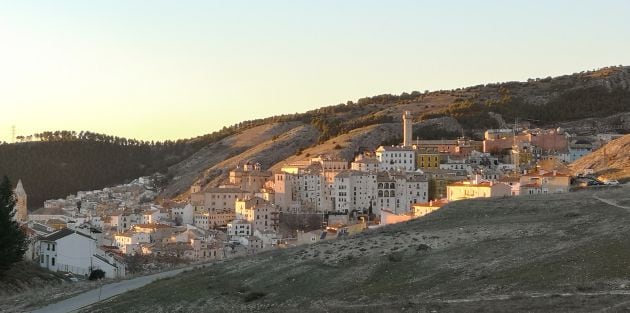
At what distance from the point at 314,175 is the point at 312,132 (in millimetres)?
59763

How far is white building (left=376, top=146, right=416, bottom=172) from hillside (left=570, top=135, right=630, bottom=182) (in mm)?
30352

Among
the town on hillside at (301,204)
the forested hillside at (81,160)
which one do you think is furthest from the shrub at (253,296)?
the forested hillside at (81,160)

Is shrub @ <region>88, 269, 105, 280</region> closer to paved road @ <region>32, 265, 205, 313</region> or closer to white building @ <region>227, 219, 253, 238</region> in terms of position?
paved road @ <region>32, 265, 205, 313</region>

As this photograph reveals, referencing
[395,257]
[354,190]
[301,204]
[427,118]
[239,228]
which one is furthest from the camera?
[427,118]

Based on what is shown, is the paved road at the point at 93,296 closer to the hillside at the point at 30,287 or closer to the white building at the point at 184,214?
the hillside at the point at 30,287

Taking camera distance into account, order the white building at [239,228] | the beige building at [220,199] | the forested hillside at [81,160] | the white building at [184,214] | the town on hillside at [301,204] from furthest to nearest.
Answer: the forested hillside at [81,160], the beige building at [220,199], the white building at [184,214], the white building at [239,228], the town on hillside at [301,204]

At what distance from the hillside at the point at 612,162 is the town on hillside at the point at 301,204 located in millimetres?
1533

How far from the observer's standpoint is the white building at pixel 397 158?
320 feet

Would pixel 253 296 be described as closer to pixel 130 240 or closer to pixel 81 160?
pixel 130 240

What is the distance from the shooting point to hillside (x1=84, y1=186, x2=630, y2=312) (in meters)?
17.3

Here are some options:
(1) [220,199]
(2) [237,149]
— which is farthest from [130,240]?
(2) [237,149]

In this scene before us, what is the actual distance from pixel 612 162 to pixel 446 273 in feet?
144

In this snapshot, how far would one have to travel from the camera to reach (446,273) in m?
20.6

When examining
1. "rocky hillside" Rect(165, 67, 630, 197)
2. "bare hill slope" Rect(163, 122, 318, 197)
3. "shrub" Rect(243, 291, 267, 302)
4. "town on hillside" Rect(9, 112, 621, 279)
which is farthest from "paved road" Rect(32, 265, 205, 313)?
"bare hill slope" Rect(163, 122, 318, 197)
